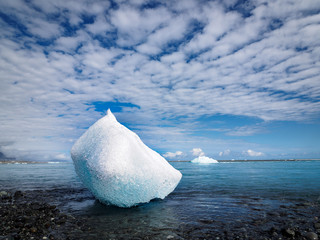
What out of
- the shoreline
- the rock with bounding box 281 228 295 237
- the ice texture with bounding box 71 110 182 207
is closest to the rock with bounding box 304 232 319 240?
the shoreline

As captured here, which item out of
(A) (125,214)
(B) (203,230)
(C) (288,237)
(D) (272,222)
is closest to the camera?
(C) (288,237)

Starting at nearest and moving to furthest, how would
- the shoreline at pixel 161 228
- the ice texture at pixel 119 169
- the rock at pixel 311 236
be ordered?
the rock at pixel 311 236 < the shoreline at pixel 161 228 < the ice texture at pixel 119 169

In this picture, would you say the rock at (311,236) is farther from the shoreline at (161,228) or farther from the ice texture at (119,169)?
the ice texture at (119,169)

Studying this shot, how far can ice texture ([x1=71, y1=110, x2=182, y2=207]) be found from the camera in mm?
8508

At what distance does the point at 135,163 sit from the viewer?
350 inches

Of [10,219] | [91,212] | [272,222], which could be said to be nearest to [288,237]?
[272,222]

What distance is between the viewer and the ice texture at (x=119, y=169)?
335 inches

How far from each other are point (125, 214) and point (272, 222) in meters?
5.71

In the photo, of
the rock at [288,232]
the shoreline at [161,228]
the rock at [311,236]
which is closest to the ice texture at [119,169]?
the shoreline at [161,228]

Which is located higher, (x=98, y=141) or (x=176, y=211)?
(x=98, y=141)

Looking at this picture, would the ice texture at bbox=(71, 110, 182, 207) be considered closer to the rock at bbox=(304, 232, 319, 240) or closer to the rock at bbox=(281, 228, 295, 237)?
the rock at bbox=(281, 228, 295, 237)

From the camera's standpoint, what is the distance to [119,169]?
27.4 ft

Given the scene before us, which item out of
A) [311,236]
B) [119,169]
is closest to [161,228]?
[119,169]

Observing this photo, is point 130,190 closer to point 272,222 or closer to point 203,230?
point 203,230
